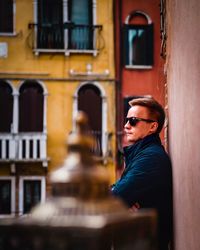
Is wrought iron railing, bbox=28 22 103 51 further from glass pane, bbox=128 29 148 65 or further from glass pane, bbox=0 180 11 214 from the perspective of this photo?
glass pane, bbox=0 180 11 214

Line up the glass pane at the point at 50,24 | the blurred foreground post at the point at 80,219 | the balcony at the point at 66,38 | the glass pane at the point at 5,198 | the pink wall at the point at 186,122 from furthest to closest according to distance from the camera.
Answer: the glass pane at the point at 50,24 < the balcony at the point at 66,38 < the glass pane at the point at 5,198 < the pink wall at the point at 186,122 < the blurred foreground post at the point at 80,219

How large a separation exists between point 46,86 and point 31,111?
2.02 feet

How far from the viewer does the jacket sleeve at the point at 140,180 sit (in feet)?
8.18

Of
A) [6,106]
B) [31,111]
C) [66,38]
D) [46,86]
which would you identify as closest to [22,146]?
[31,111]

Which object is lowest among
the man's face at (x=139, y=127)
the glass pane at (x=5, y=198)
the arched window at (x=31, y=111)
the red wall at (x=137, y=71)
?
the glass pane at (x=5, y=198)

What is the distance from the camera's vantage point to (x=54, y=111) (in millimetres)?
14000

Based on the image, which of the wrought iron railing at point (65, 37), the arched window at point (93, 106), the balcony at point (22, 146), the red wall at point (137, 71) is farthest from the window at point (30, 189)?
the wrought iron railing at point (65, 37)

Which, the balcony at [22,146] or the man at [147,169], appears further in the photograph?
the balcony at [22,146]

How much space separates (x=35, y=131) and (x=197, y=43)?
471 inches

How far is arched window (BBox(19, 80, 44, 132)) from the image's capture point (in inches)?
551

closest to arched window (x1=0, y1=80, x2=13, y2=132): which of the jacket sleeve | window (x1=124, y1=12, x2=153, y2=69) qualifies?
window (x1=124, y1=12, x2=153, y2=69)

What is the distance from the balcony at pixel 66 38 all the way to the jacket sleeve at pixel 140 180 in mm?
11661

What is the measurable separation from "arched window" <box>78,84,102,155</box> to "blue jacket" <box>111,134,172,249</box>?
10925mm

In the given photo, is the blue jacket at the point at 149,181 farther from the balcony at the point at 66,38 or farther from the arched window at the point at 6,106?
the balcony at the point at 66,38
